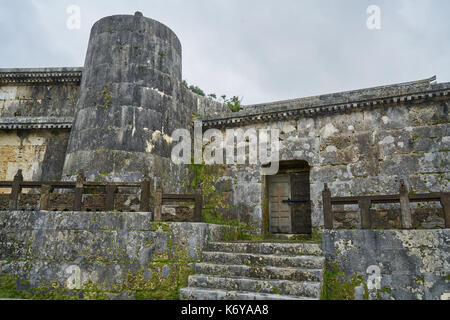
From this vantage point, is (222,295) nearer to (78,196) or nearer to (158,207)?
(158,207)

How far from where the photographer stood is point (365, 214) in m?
6.19

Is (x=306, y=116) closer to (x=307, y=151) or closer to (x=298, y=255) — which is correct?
(x=307, y=151)

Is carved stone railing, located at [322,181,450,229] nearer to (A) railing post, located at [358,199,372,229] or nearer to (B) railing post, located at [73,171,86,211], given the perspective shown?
(A) railing post, located at [358,199,372,229]

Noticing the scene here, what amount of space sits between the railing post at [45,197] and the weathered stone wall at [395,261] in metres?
6.18

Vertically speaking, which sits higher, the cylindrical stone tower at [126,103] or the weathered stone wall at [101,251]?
the cylindrical stone tower at [126,103]

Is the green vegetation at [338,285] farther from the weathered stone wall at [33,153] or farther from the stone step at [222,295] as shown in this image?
the weathered stone wall at [33,153]

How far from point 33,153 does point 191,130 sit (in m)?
5.36

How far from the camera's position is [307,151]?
9.55 metres

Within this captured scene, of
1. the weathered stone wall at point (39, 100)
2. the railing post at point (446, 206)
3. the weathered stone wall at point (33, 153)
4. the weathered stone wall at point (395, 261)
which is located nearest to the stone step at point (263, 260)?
the weathered stone wall at point (395, 261)

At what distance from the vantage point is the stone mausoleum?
8281mm

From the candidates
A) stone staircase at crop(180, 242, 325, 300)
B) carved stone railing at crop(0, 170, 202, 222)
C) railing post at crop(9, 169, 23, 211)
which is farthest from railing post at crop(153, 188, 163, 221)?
railing post at crop(9, 169, 23, 211)

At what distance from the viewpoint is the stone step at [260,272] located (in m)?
5.61
